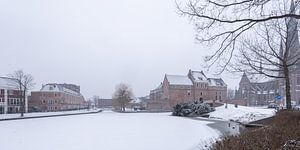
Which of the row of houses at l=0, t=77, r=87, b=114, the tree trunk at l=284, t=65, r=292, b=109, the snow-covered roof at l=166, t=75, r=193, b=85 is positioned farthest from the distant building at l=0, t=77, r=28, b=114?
the tree trunk at l=284, t=65, r=292, b=109

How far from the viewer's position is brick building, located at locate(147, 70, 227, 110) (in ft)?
→ 330

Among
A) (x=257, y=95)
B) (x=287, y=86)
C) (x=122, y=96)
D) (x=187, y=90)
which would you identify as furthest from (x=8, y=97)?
(x=287, y=86)

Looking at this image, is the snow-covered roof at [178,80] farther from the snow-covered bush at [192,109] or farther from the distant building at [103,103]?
the distant building at [103,103]

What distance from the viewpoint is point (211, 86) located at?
351ft

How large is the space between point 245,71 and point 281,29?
3.36m

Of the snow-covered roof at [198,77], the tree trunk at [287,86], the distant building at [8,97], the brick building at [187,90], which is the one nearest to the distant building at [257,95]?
the brick building at [187,90]

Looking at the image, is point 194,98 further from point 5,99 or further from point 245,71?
point 245,71

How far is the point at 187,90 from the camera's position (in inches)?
4082

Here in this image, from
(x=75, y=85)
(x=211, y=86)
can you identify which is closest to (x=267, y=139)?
(x=211, y=86)

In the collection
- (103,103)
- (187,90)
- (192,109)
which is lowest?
(103,103)

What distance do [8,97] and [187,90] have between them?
52825 mm

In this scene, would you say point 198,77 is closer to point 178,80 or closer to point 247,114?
point 178,80

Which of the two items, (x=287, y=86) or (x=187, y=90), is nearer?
(x=287, y=86)

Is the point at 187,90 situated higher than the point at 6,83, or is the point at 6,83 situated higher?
the point at 6,83
